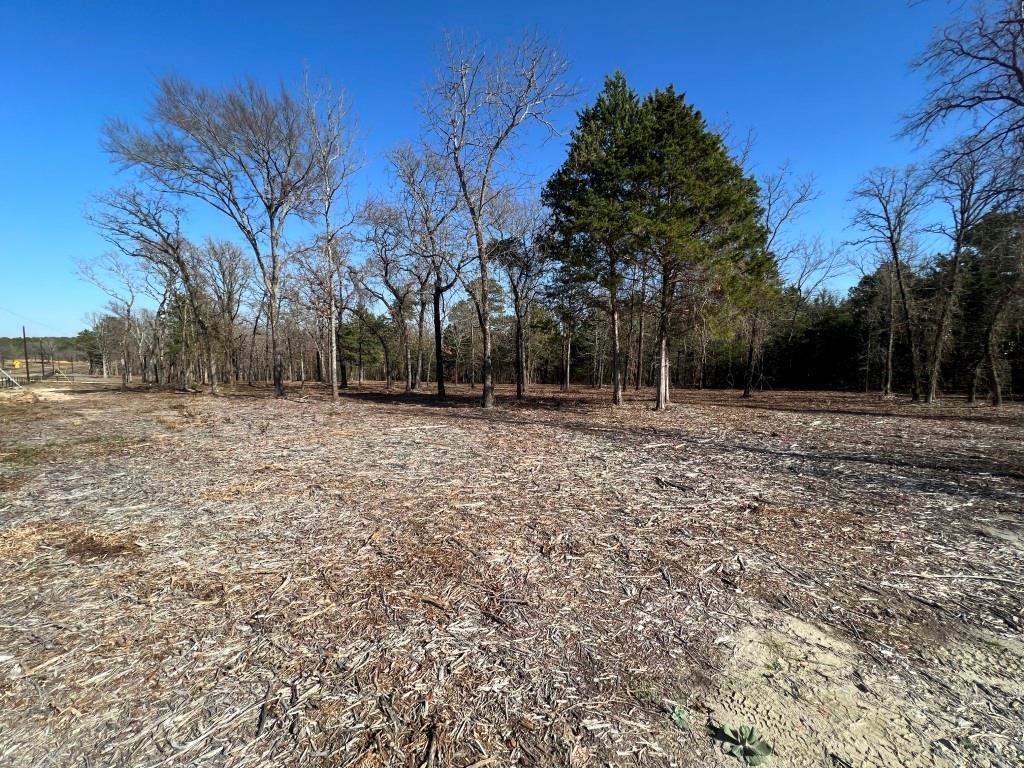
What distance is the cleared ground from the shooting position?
1.82 meters

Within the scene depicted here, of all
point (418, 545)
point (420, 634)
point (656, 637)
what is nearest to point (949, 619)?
point (656, 637)

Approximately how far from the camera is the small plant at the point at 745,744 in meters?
1.72

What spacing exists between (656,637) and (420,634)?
1386mm

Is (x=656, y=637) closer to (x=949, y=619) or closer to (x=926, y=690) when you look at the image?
(x=926, y=690)

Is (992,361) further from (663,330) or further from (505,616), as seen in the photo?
(505,616)

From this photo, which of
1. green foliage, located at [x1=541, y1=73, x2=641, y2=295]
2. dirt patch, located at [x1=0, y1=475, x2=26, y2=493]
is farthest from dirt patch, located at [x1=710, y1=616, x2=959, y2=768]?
green foliage, located at [x1=541, y1=73, x2=641, y2=295]

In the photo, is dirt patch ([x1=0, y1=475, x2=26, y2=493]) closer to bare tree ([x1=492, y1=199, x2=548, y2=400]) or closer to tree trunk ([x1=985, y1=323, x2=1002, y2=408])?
bare tree ([x1=492, y1=199, x2=548, y2=400])

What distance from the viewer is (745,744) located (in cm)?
178

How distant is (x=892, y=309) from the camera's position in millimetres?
21172

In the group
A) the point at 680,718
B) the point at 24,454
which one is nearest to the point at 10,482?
the point at 24,454

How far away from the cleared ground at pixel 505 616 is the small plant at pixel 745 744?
0.06 meters

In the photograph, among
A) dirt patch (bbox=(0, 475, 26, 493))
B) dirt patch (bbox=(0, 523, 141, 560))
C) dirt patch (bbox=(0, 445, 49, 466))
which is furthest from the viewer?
dirt patch (bbox=(0, 445, 49, 466))

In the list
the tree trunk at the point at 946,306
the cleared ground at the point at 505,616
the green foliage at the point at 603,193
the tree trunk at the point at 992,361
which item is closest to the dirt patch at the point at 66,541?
the cleared ground at the point at 505,616

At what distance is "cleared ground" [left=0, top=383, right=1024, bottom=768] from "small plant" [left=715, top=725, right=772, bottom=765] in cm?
6
